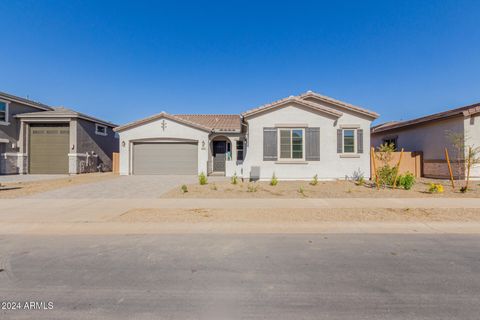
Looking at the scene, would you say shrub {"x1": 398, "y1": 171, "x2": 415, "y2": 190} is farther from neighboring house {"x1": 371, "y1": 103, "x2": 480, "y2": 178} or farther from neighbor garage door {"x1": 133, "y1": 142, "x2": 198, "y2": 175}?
neighbor garage door {"x1": 133, "y1": 142, "x2": 198, "y2": 175}

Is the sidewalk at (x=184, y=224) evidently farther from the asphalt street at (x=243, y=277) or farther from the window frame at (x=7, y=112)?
the window frame at (x=7, y=112)

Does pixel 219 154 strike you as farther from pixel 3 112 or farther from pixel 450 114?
pixel 3 112

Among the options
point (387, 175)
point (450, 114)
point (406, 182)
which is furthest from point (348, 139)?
point (450, 114)

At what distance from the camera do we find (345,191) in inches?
406

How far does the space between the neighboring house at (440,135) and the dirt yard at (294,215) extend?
26.7 feet

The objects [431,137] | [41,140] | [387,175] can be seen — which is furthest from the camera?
[41,140]

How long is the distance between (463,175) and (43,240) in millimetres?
18647

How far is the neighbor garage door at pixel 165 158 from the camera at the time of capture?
17.4m

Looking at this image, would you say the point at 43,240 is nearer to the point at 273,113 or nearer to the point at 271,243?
the point at 271,243

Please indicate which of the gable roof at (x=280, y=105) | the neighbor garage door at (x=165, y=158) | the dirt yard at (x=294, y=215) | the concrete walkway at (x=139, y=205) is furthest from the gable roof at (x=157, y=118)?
the dirt yard at (x=294, y=215)

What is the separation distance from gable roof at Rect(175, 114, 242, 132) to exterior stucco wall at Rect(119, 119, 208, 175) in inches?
62.4

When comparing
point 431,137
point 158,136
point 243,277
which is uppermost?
point 158,136

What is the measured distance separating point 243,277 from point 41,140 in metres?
22.3

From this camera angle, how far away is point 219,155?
1902 cm
